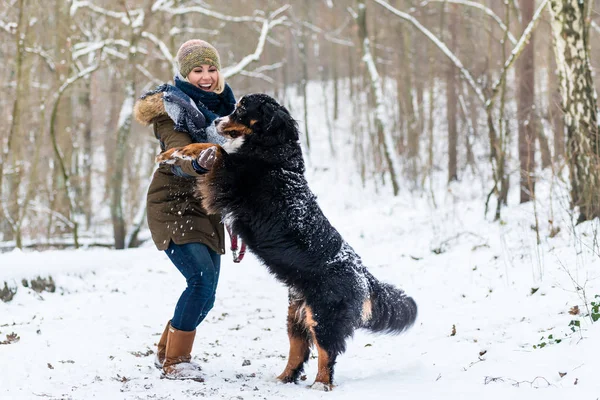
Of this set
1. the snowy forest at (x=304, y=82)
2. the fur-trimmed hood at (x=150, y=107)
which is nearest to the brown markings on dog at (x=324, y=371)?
the fur-trimmed hood at (x=150, y=107)

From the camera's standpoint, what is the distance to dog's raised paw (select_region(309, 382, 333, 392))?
3.52 meters

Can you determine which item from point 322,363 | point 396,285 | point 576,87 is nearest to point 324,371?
point 322,363

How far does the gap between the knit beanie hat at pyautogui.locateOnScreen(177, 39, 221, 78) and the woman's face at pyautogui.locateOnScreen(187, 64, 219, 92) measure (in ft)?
0.09

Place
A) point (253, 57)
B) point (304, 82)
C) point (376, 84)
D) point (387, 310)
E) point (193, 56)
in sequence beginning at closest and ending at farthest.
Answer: point (193, 56), point (387, 310), point (253, 57), point (376, 84), point (304, 82)

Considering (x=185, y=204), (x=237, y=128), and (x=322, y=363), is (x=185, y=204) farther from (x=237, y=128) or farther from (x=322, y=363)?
(x=322, y=363)

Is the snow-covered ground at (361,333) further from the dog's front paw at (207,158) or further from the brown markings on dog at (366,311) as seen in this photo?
the dog's front paw at (207,158)

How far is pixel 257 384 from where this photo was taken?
3697mm

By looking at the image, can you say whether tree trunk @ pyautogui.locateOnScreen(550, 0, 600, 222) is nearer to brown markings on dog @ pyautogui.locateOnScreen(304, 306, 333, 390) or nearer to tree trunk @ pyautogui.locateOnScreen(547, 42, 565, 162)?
tree trunk @ pyautogui.locateOnScreen(547, 42, 565, 162)

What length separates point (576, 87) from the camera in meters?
7.22

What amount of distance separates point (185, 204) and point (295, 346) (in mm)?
1272

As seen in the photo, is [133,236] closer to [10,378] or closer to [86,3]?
[86,3]

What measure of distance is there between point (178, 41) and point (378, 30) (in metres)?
13.1

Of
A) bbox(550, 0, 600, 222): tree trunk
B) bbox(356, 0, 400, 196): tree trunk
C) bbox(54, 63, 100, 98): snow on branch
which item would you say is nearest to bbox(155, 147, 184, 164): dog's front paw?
bbox(550, 0, 600, 222): tree trunk

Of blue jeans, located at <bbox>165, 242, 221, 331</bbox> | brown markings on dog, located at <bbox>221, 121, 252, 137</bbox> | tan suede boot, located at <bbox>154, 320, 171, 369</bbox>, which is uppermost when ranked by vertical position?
brown markings on dog, located at <bbox>221, 121, 252, 137</bbox>
